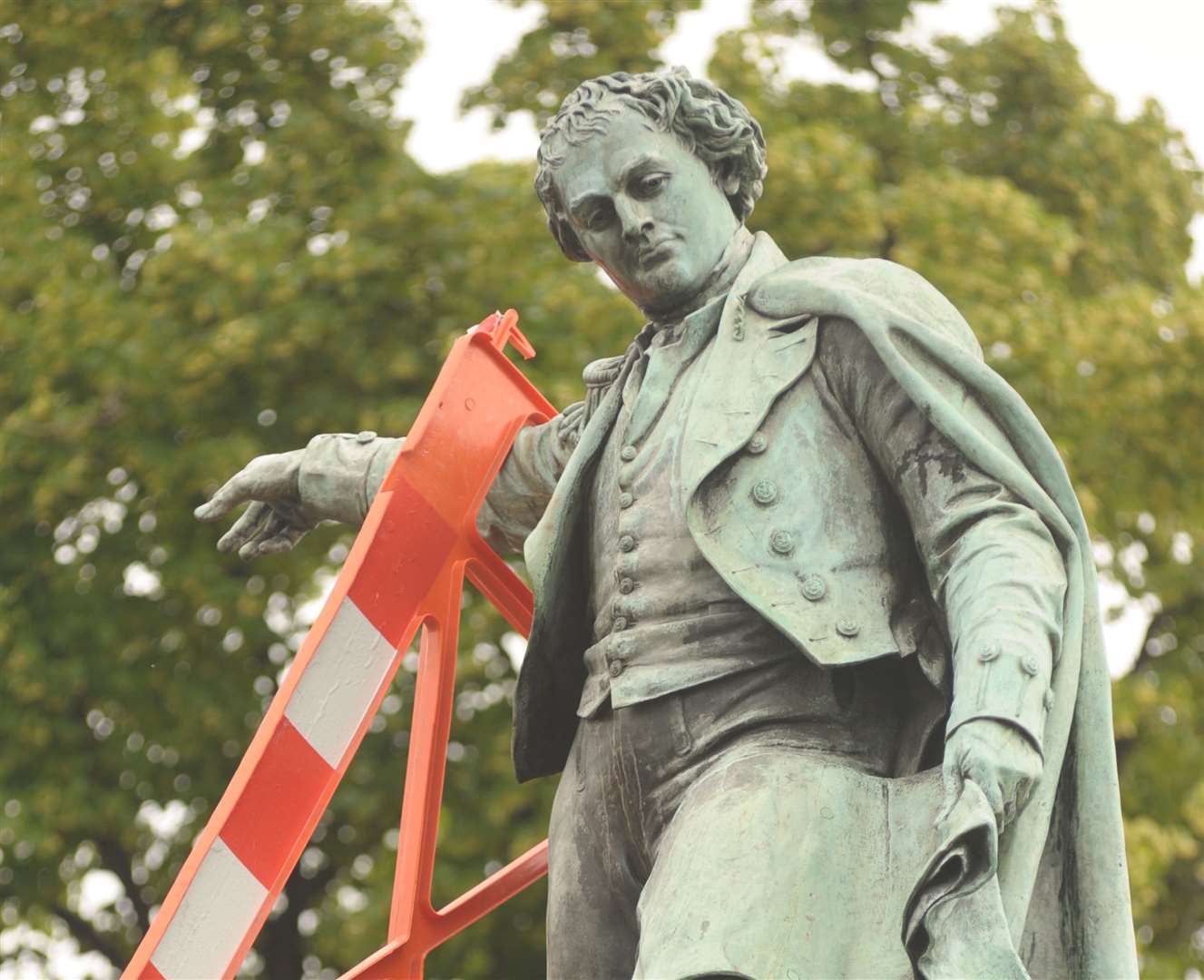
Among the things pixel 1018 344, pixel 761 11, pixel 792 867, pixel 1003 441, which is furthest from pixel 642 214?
pixel 761 11

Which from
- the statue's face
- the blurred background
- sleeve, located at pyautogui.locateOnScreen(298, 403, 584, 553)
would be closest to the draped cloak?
the statue's face

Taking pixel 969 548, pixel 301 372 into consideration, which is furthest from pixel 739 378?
pixel 301 372

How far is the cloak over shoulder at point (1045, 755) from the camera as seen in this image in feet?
13.7

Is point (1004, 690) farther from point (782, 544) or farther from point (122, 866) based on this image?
point (122, 866)

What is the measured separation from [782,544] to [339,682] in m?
1.13

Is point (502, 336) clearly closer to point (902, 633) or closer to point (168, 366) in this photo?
point (902, 633)

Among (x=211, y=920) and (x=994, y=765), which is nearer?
(x=994, y=765)

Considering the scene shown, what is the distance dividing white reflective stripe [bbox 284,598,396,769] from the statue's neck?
89 centimetres

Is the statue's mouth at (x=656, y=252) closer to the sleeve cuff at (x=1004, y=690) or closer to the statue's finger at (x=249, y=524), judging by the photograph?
the sleeve cuff at (x=1004, y=690)

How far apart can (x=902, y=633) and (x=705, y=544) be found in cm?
38

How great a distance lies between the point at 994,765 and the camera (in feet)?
13.9

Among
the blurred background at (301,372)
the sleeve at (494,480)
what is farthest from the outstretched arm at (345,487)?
the blurred background at (301,372)

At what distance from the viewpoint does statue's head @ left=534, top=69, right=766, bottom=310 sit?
16.5 feet

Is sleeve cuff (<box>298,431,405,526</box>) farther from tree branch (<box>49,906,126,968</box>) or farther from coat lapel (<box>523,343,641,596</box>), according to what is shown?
tree branch (<box>49,906,126,968</box>)
